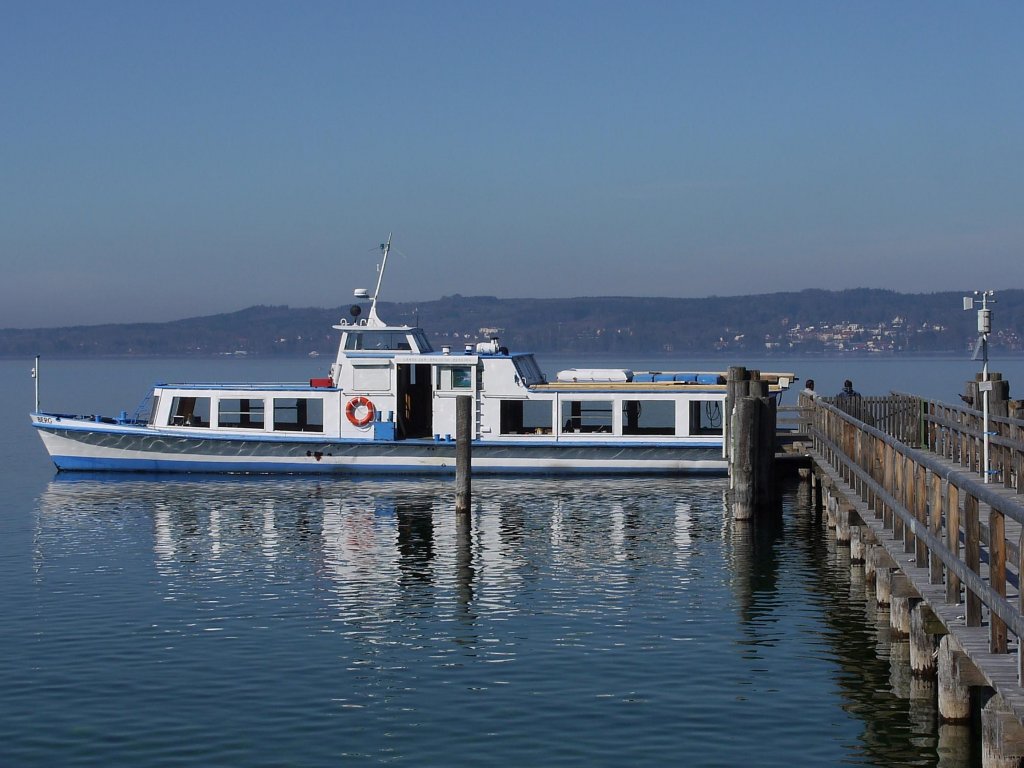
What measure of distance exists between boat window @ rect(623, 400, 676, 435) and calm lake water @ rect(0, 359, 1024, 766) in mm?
8979

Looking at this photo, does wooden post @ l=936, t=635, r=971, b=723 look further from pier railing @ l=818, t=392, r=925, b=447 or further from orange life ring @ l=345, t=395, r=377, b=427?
orange life ring @ l=345, t=395, r=377, b=427

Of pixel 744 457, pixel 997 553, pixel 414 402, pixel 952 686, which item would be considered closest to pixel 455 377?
pixel 414 402

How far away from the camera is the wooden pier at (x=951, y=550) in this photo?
12.5m

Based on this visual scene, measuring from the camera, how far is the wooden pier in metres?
12.5

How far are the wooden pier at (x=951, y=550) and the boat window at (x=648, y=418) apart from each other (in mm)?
12968

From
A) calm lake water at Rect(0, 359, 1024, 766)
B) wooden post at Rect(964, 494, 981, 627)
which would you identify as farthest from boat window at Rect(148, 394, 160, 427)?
wooden post at Rect(964, 494, 981, 627)

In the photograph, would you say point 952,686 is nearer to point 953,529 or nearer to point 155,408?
point 953,529

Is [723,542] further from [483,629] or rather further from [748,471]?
[483,629]

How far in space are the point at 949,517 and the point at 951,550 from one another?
0.47 meters

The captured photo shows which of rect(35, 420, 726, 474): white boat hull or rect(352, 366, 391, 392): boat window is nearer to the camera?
rect(35, 420, 726, 474): white boat hull

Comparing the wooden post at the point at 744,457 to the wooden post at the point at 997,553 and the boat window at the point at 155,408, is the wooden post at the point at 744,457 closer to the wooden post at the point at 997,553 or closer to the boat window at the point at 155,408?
the wooden post at the point at 997,553

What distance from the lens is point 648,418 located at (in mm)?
90000

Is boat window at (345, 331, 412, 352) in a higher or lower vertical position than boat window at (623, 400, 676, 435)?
higher

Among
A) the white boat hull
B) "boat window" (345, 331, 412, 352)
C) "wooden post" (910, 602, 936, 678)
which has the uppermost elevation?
"boat window" (345, 331, 412, 352)
